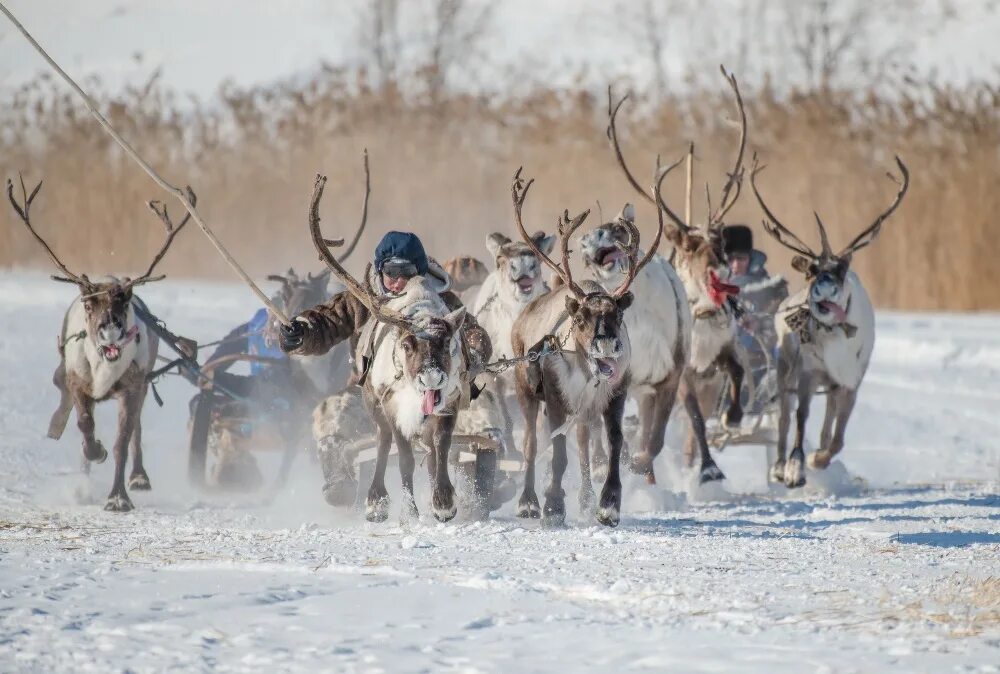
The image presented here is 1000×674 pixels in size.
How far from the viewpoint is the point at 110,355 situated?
11.7 m

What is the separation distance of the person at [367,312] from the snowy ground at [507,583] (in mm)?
1006

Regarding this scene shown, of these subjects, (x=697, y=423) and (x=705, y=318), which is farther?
(x=697, y=423)

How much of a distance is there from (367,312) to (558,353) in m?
1.17

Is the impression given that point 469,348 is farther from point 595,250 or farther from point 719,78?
point 719,78

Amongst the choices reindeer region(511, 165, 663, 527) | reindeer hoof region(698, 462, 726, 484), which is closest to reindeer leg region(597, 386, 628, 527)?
reindeer region(511, 165, 663, 527)

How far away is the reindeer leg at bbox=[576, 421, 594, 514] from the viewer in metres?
10.6

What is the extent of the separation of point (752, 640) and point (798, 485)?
6.14m

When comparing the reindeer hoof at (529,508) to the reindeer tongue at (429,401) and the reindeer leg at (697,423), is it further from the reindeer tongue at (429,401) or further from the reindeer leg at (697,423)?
the reindeer leg at (697,423)

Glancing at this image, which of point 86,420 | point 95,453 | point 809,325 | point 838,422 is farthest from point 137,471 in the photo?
point 838,422

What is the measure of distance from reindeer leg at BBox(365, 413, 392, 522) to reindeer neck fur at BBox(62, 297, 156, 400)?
99.9 inches

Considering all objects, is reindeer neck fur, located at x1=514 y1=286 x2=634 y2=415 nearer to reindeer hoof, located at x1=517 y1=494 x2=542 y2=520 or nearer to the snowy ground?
reindeer hoof, located at x1=517 y1=494 x2=542 y2=520

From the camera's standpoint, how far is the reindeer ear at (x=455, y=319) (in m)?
9.44

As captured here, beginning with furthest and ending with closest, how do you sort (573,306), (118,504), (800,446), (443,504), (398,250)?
1. (800,446)
2. (118,504)
3. (398,250)
4. (573,306)
5. (443,504)

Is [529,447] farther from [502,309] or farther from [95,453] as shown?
[95,453]
